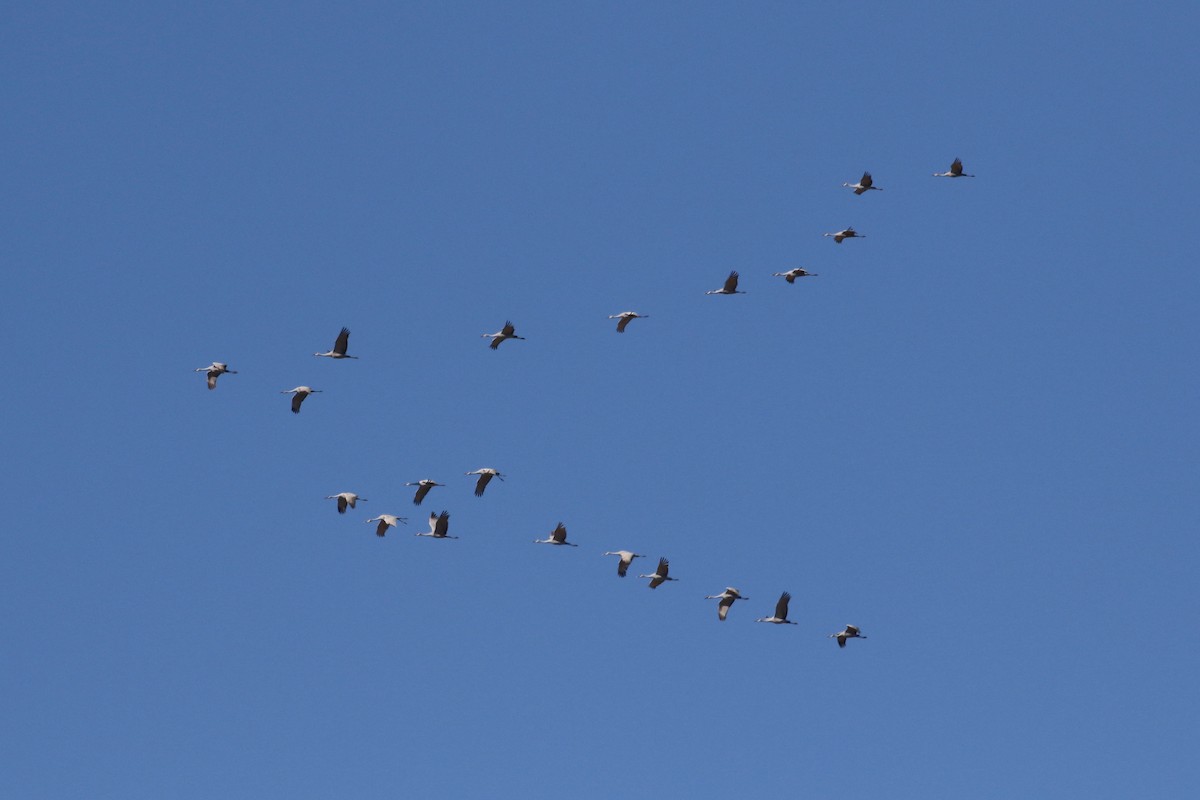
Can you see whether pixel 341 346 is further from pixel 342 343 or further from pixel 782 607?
pixel 782 607

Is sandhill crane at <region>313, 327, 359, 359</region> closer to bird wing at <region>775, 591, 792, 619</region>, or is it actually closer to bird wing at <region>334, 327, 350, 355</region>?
bird wing at <region>334, 327, 350, 355</region>

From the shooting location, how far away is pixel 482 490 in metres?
89.2

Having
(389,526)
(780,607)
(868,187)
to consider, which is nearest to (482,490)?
(389,526)

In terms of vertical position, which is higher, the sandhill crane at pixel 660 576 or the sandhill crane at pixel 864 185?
the sandhill crane at pixel 864 185

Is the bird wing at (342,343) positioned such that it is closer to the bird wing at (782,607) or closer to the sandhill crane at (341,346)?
the sandhill crane at (341,346)

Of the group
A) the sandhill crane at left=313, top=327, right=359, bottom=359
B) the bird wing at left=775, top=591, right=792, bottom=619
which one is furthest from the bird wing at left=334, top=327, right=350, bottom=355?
the bird wing at left=775, top=591, right=792, bottom=619

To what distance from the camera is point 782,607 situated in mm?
93938

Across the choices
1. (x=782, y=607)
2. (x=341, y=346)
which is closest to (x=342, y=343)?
(x=341, y=346)

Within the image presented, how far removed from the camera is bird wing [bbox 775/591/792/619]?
93062mm

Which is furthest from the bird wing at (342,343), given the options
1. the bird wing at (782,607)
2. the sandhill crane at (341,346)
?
the bird wing at (782,607)

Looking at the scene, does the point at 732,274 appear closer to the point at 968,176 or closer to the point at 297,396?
the point at 968,176

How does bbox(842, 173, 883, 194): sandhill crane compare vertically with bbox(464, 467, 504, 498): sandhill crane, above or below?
above

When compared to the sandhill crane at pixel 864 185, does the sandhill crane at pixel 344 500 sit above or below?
below

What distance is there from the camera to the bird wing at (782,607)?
Result: 3664 inches
